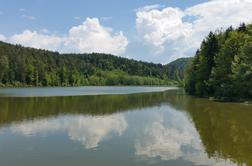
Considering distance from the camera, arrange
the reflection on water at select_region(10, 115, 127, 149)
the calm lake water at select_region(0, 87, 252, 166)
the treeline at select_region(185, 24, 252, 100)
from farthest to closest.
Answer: the treeline at select_region(185, 24, 252, 100) < the reflection on water at select_region(10, 115, 127, 149) < the calm lake water at select_region(0, 87, 252, 166)

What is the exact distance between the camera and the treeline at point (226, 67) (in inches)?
2390

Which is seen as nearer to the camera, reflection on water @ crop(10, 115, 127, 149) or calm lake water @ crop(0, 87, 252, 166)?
calm lake water @ crop(0, 87, 252, 166)

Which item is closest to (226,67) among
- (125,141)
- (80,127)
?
(80,127)

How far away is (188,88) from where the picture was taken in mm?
91812

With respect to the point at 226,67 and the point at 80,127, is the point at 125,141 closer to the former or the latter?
the point at 80,127

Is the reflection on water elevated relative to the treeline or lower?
lower

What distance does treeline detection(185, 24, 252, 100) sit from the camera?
60700 mm

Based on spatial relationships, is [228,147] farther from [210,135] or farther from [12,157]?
[12,157]

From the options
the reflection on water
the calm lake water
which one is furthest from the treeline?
the reflection on water

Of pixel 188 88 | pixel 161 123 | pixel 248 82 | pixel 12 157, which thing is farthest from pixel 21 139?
pixel 188 88

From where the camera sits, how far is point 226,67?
222 feet

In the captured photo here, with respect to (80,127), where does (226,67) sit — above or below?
above

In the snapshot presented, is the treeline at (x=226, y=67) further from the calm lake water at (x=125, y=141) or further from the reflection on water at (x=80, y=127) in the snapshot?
the reflection on water at (x=80, y=127)

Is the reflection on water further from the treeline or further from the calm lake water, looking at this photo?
the treeline
